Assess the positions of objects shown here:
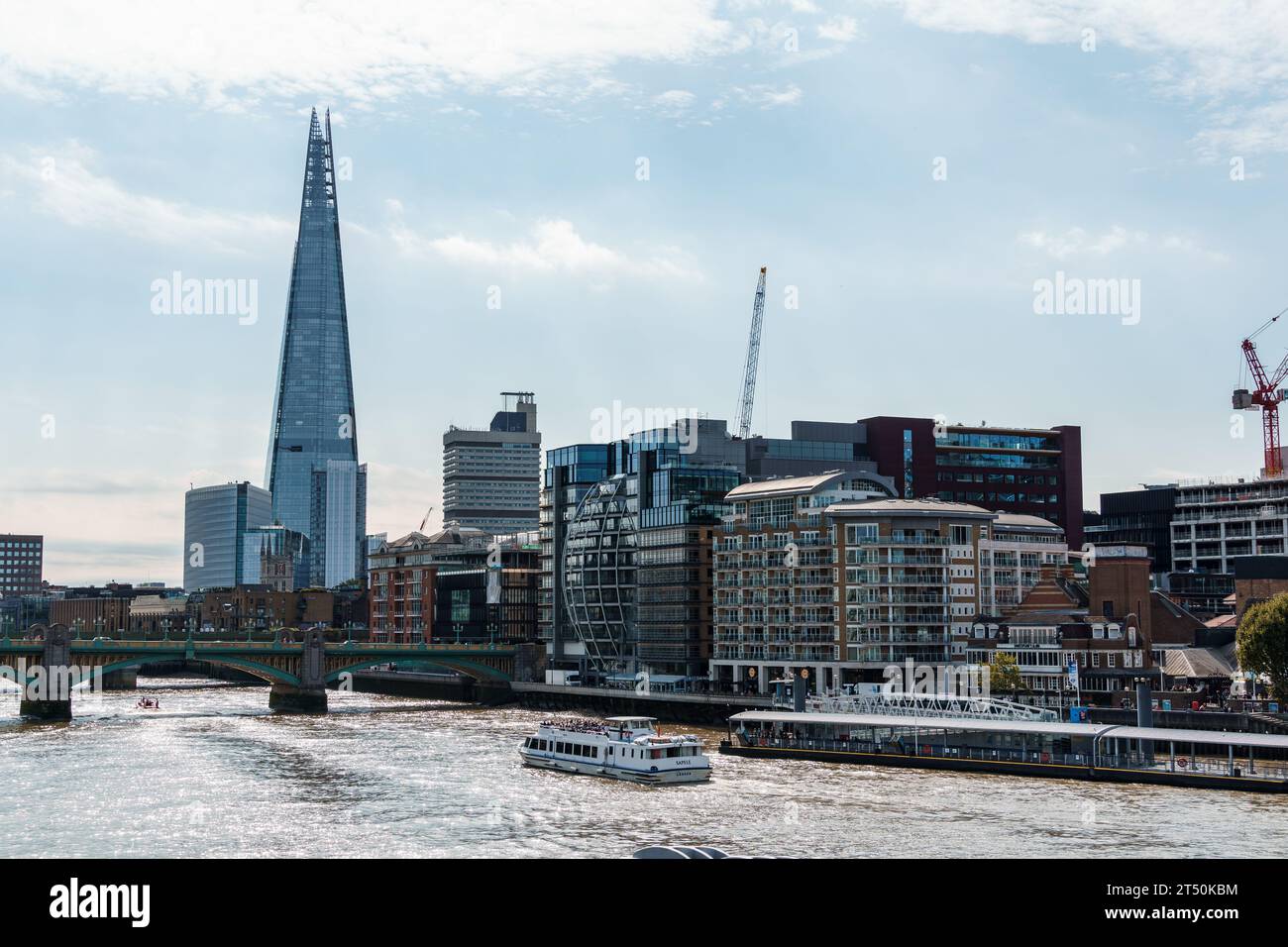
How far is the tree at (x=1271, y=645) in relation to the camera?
361 ft

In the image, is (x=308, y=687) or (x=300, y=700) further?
(x=308, y=687)

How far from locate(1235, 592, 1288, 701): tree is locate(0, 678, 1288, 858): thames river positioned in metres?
29.4

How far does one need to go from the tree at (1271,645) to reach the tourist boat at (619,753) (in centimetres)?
4403

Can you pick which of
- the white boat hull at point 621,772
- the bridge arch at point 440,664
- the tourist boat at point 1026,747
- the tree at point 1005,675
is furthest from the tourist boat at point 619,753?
the bridge arch at point 440,664

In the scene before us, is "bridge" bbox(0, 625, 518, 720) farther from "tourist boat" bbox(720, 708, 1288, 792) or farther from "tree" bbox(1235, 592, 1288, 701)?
"tree" bbox(1235, 592, 1288, 701)

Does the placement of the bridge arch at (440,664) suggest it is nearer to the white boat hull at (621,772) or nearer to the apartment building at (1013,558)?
the apartment building at (1013,558)

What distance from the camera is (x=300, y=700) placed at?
162 meters

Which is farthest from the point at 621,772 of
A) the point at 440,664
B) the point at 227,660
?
the point at 440,664

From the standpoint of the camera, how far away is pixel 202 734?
126 metres

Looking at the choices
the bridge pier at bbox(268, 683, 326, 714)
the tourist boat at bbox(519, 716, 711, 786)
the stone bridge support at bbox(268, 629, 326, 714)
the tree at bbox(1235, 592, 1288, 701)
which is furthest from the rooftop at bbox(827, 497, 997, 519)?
the bridge pier at bbox(268, 683, 326, 714)

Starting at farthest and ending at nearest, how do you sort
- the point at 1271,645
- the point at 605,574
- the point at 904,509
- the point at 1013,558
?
the point at 605,574
the point at 1013,558
the point at 904,509
the point at 1271,645

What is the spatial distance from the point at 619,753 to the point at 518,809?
19.4 meters

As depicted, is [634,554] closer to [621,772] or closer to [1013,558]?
[1013,558]
